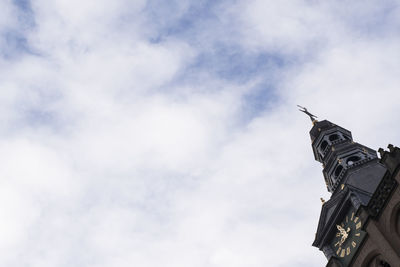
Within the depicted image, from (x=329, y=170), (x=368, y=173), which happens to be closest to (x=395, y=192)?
(x=368, y=173)

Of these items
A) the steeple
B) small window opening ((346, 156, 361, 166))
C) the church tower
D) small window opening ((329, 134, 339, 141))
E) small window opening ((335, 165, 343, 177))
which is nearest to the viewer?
the church tower

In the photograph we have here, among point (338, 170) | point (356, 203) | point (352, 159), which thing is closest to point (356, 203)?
point (356, 203)

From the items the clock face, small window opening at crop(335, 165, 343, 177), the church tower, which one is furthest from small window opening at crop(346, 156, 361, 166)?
the clock face

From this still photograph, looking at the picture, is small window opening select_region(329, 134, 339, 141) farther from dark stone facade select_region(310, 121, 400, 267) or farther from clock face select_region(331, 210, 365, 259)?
clock face select_region(331, 210, 365, 259)

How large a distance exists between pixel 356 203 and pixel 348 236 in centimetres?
230

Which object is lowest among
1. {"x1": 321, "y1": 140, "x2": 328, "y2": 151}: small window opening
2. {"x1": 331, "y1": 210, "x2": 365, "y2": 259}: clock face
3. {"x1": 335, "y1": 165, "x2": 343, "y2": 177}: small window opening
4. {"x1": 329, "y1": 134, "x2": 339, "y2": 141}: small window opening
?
{"x1": 331, "y1": 210, "x2": 365, "y2": 259}: clock face

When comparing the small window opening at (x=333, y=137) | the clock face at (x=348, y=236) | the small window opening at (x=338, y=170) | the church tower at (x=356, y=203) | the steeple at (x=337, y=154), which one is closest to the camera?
the church tower at (x=356, y=203)

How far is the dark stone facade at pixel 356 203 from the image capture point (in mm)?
29516

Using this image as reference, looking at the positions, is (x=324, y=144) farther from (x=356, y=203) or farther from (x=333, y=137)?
(x=356, y=203)

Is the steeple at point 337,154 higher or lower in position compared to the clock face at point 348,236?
higher


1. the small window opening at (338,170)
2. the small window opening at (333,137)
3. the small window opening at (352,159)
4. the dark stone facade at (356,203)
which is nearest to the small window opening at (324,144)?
the dark stone facade at (356,203)

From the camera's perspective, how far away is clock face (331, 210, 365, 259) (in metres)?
33.7

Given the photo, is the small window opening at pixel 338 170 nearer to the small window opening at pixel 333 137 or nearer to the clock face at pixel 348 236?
the small window opening at pixel 333 137

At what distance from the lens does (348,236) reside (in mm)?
34812
